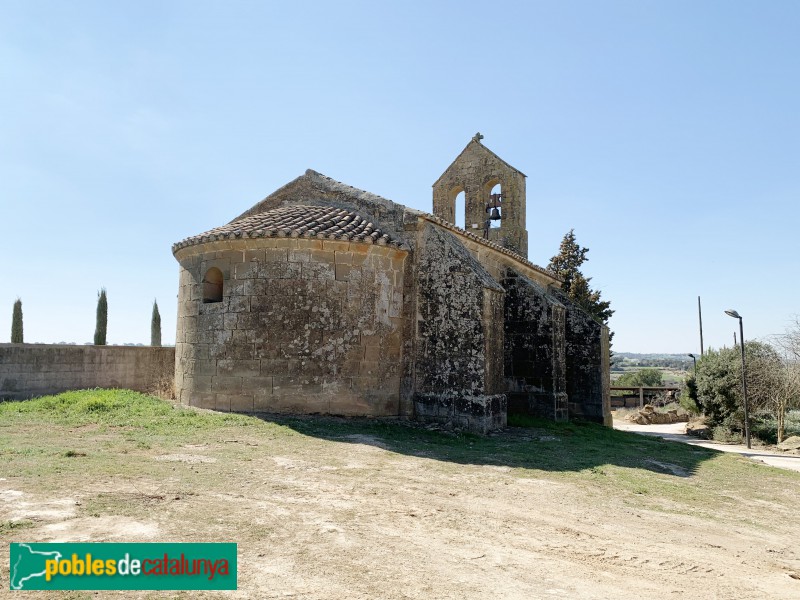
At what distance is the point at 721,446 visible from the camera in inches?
585

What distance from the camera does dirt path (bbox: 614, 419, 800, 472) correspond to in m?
11.0

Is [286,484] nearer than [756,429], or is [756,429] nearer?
[286,484]

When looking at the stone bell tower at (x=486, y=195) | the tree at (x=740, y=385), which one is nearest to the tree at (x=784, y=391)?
the tree at (x=740, y=385)

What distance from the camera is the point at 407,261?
37.2ft

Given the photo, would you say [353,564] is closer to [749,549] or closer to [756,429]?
[749,549]

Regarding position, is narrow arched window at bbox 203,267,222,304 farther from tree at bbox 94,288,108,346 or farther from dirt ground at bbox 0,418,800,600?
tree at bbox 94,288,108,346

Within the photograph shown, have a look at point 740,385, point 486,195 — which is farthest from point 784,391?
point 486,195

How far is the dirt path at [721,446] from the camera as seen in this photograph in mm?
11008

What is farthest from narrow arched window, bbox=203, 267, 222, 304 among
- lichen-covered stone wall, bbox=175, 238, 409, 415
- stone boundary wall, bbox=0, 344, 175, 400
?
stone boundary wall, bbox=0, 344, 175, 400

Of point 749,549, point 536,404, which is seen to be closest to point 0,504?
point 749,549

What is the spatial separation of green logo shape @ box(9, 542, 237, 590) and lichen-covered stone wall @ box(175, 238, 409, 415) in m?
6.38

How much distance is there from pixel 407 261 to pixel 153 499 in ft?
23.7

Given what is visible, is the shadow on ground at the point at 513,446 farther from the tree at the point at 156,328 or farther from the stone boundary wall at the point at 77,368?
the tree at the point at 156,328

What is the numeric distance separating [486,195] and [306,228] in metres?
8.17
